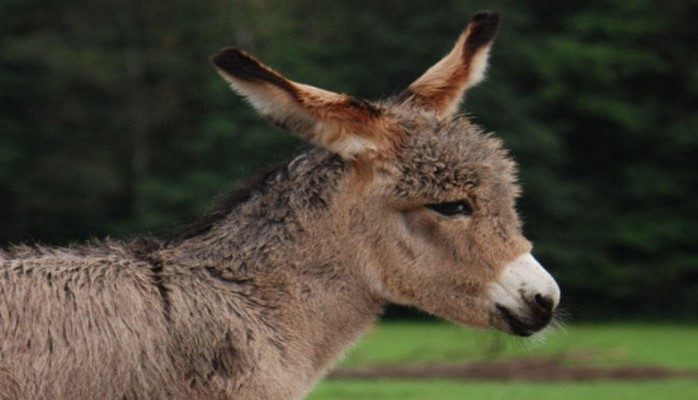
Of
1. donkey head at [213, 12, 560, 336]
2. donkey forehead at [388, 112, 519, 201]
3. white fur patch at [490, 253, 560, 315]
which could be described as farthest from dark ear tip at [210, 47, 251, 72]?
white fur patch at [490, 253, 560, 315]

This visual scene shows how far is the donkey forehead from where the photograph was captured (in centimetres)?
626

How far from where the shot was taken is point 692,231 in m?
45.3

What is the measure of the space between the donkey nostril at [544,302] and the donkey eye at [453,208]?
53 centimetres

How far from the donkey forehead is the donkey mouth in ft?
1.83

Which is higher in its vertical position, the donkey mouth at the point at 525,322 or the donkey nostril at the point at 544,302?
the donkey nostril at the point at 544,302

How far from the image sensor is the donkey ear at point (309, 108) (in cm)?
564

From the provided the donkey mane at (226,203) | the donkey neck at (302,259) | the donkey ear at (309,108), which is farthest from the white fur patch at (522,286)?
the donkey mane at (226,203)

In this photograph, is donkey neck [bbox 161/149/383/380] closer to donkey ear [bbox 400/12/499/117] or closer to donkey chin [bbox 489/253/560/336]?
donkey chin [bbox 489/253/560/336]

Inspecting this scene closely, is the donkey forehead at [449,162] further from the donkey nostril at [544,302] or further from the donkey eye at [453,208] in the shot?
the donkey nostril at [544,302]

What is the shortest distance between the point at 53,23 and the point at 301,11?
33.4 ft

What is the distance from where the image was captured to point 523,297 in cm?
603

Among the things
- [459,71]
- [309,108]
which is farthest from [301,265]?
[459,71]

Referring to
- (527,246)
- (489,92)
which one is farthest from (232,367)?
(489,92)

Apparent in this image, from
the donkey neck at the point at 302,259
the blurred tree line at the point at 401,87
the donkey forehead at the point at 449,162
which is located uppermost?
the blurred tree line at the point at 401,87
